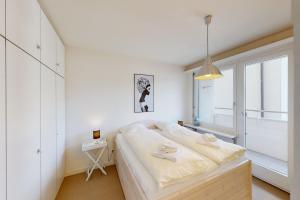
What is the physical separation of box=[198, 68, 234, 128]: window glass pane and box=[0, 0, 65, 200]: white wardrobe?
341 centimetres

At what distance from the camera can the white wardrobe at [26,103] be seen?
93 cm

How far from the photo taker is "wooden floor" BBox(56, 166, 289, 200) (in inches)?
77.9

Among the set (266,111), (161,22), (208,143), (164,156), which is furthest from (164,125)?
(266,111)

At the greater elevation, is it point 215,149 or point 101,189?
point 215,149

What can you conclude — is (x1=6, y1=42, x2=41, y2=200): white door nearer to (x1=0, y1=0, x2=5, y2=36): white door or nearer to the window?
(x1=0, y1=0, x2=5, y2=36): white door

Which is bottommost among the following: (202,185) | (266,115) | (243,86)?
(202,185)

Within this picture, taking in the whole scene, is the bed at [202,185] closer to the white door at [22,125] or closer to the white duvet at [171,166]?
the white duvet at [171,166]

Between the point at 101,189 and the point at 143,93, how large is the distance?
82.4 inches

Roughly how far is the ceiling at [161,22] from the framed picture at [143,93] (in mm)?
813

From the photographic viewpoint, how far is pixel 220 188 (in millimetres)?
1471

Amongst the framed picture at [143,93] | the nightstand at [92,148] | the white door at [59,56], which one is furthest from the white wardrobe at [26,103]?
the framed picture at [143,93]

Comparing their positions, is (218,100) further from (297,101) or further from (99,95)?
(297,101)

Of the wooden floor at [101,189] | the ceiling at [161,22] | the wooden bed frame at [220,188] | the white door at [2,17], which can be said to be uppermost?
the ceiling at [161,22]

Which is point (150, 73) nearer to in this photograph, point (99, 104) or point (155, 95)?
point (155, 95)
